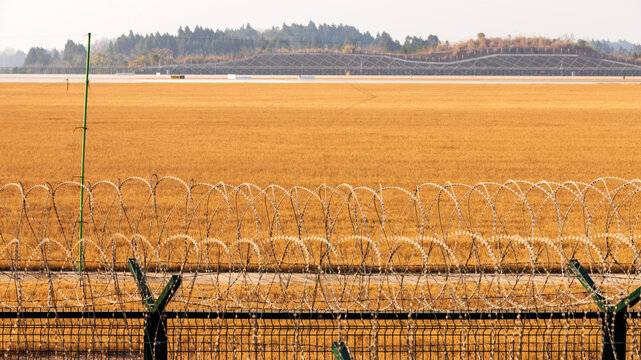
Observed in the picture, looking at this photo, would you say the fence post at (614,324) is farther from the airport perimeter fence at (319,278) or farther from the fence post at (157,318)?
the fence post at (157,318)

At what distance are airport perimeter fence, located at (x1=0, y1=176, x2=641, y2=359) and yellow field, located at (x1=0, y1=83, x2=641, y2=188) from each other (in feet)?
15.8

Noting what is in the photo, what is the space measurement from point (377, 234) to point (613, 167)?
21.4 metres

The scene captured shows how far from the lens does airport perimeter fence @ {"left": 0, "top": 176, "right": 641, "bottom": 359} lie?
9.33m

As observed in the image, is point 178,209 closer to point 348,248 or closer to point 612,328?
point 348,248

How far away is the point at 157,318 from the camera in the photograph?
919cm

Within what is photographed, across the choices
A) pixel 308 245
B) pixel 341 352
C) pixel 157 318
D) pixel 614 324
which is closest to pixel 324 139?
pixel 308 245

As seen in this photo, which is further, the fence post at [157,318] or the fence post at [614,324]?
the fence post at [614,324]

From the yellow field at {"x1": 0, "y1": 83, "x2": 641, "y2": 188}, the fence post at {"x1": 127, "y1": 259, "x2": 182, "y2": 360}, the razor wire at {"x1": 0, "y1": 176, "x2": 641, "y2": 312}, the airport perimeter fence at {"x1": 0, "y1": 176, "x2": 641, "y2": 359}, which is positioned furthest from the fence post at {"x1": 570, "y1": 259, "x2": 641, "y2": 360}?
the yellow field at {"x1": 0, "y1": 83, "x2": 641, "y2": 188}

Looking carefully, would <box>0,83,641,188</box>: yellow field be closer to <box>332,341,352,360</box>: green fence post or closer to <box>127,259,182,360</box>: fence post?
<box>127,259,182,360</box>: fence post

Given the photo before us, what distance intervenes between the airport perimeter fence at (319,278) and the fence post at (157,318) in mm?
24

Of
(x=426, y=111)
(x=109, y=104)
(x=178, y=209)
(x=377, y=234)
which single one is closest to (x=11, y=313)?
(x=377, y=234)

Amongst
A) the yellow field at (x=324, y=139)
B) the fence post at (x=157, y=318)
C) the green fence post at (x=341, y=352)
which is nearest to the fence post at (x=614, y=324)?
the green fence post at (x=341, y=352)

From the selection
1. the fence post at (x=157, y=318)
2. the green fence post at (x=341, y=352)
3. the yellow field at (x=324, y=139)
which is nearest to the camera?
the green fence post at (x=341, y=352)

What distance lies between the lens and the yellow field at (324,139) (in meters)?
39.3
